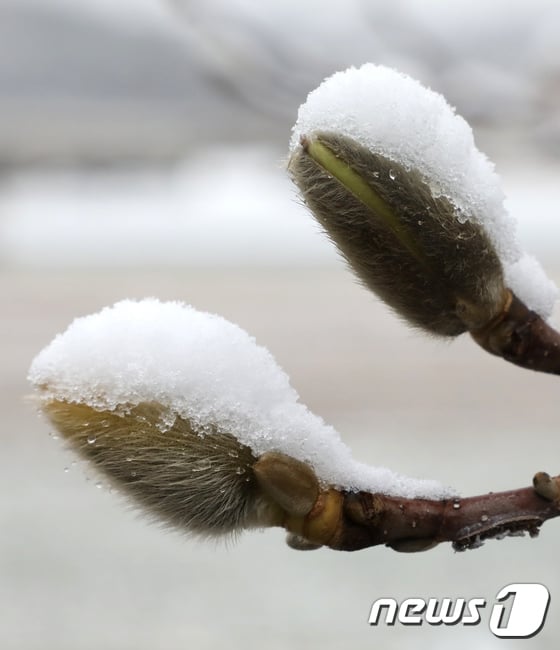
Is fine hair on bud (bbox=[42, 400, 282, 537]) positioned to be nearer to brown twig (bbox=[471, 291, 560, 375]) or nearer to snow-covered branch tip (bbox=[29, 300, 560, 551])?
snow-covered branch tip (bbox=[29, 300, 560, 551])

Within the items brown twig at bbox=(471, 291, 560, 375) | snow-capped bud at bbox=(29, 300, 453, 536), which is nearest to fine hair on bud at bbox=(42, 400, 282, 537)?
snow-capped bud at bbox=(29, 300, 453, 536)

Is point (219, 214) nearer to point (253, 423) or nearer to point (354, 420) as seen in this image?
point (354, 420)

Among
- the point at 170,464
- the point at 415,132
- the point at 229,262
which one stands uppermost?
the point at 229,262

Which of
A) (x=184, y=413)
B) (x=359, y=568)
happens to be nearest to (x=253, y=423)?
(x=184, y=413)

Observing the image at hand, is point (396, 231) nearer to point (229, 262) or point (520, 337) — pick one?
point (520, 337)

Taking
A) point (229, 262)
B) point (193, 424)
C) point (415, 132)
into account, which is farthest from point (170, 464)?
point (229, 262)

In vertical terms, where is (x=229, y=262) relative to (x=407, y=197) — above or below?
above
